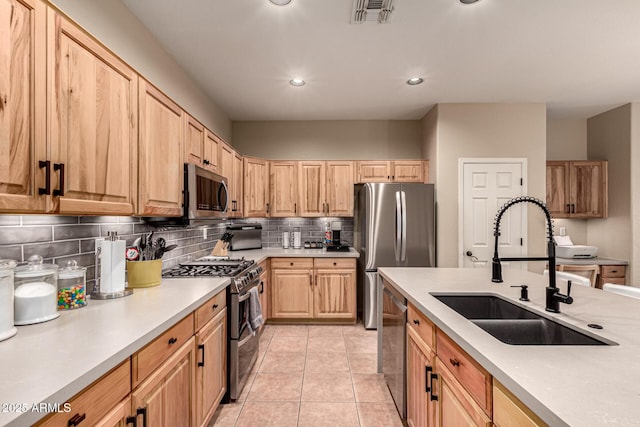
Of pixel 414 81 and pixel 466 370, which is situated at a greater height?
pixel 414 81

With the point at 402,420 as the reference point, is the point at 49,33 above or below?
above

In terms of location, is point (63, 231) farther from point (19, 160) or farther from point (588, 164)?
point (588, 164)

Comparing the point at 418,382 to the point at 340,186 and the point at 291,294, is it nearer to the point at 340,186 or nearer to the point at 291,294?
the point at 291,294

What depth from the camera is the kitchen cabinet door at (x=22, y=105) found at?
98cm

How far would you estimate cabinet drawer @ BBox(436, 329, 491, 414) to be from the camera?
1022mm

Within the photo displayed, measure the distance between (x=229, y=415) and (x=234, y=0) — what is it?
2.77 m

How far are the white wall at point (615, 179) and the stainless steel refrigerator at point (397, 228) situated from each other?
2513 millimetres

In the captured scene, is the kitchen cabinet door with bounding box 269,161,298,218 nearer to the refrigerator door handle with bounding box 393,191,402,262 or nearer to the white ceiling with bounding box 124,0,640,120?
the white ceiling with bounding box 124,0,640,120

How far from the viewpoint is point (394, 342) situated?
2154 millimetres

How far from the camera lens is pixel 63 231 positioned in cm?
163

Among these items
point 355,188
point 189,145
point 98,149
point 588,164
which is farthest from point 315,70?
point 588,164

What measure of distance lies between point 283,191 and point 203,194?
1929 millimetres

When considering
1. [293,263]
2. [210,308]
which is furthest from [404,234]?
[210,308]

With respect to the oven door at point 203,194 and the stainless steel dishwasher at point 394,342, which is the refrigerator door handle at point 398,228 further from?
the oven door at point 203,194
